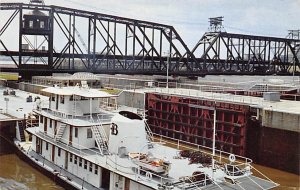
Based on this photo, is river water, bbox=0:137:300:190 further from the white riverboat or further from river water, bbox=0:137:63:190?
the white riverboat

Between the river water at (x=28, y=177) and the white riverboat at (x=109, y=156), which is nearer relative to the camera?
the white riverboat at (x=109, y=156)

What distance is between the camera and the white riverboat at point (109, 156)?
1980 centimetres

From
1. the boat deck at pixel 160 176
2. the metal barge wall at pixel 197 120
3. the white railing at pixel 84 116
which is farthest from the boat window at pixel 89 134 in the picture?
the metal barge wall at pixel 197 120

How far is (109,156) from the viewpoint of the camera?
23.6 m

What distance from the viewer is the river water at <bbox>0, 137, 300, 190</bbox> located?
27.1 metres

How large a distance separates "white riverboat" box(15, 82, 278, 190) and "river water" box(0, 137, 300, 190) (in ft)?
2.84

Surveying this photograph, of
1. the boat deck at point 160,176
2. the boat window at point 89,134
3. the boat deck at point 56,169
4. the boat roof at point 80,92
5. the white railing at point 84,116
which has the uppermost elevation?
the boat roof at point 80,92

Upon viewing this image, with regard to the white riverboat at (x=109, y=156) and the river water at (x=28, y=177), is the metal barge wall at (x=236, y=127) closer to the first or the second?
the river water at (x=28, y=177)

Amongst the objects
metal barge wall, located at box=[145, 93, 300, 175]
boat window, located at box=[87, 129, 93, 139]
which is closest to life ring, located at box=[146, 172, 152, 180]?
boat window, located at box=[87, 129, 93, 139]

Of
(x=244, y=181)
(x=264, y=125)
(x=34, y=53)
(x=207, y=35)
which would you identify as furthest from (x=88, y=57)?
(x=244, y=181)

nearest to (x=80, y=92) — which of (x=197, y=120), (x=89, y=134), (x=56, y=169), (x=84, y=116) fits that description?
(x=84, y=116)

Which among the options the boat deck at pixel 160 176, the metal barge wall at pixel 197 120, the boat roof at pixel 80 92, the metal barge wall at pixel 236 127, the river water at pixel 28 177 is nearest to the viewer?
the boat deck at pixel 160 176

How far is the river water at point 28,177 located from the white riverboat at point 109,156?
2.84ft

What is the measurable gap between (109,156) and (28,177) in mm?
8639
